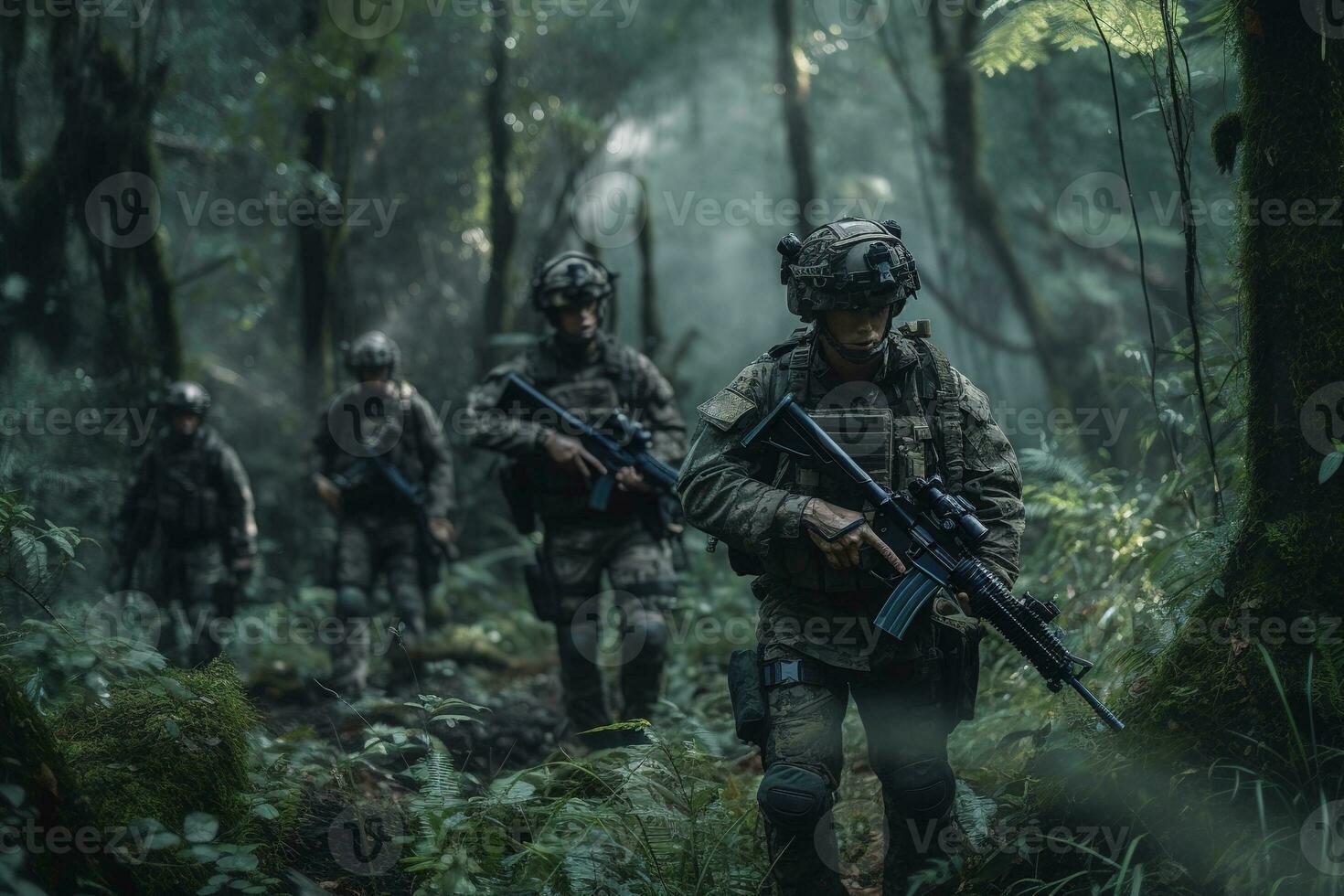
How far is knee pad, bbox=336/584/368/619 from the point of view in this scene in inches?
299

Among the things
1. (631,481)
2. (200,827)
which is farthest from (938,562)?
(631,481)

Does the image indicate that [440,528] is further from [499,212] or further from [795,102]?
[795,102]

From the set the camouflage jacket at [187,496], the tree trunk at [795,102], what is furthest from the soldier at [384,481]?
the tree trunk at [795,102]

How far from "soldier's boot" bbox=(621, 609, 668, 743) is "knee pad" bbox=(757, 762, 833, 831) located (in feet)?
7.79

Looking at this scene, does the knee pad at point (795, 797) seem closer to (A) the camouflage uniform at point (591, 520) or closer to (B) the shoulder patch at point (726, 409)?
(B) the shoulder patch at point (726, 409)

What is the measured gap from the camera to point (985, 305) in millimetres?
12500

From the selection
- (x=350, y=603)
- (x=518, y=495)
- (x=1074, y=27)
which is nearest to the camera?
(x=1074, y=27)

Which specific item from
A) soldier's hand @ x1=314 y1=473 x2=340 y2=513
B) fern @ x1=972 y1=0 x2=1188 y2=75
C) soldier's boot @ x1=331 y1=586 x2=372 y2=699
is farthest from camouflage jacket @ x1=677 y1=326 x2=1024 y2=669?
soldier's hand @ x1=314 y1=473 x2=340 y2=513

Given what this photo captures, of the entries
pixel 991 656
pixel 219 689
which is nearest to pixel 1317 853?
pixel 991 656

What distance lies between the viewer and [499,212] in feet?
39.9

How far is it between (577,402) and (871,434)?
114 inches

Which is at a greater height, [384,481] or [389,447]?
[389,447]

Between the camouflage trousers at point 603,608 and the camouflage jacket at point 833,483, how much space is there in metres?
2.04

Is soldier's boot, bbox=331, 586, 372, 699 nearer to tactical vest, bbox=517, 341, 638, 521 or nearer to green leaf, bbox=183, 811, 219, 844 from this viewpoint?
tactical vest, bbox=517, 341, 638, 521
